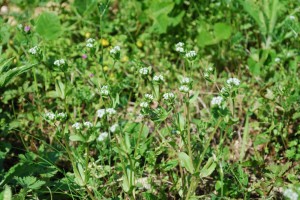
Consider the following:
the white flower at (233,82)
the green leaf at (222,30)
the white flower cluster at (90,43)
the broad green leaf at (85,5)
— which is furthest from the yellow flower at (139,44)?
the white flower at (233,82)

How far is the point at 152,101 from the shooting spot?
2.52 metres

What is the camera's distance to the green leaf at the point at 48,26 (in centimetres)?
295

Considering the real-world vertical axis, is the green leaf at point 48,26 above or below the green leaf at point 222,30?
above

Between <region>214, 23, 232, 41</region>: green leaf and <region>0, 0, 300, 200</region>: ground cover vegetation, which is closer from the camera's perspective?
<region>0, 0, 300, 200</region>: ground cover vegetation

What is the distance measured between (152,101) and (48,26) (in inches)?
38.0

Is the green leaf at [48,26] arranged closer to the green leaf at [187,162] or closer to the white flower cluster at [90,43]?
the white flower cluster at [90,43]

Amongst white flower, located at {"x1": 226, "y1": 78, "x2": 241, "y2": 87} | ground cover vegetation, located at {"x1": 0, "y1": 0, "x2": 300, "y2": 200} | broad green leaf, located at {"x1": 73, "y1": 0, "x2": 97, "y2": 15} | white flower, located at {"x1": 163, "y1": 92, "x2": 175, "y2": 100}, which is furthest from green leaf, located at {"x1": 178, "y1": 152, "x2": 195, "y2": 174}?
broad green leaf, located at {"x1": 73, "y1": 0, "x2": 97, "y2": 15}

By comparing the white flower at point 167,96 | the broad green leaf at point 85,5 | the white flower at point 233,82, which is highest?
the broad green leaf at point 85,5

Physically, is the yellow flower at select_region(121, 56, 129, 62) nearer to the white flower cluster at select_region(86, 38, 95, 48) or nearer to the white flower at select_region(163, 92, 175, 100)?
the white flower cluster at select_region(86, 38, 95, 48)

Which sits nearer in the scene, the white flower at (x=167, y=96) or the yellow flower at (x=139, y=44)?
the white flower at (x=167, y=96)

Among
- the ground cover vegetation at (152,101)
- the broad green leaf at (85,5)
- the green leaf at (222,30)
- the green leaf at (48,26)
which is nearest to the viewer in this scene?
the ground cover vegetation at (152,101)

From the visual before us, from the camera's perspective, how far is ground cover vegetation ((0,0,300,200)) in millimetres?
1979

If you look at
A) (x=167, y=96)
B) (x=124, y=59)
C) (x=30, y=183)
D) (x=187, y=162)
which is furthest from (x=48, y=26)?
(x=187, y=162)

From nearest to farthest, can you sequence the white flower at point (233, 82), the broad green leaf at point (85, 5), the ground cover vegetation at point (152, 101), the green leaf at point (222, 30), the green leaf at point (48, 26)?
1. the white flower at point (233, 82)
2. the ground cover vegetation at point (152, 101)
3. the green leaf at point (48, 26)
4. the green leaf at point (222, 30)
5. the broad green leaf at point (85, 5)
